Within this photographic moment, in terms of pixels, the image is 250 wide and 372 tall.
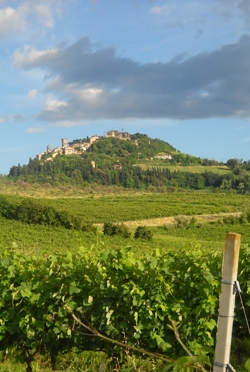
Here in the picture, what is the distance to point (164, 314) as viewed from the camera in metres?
4.50

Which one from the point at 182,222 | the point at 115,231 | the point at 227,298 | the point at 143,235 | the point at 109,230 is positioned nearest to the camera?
the point at 227,298

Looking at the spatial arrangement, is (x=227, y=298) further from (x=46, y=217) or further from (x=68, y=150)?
(x=68, y=150)

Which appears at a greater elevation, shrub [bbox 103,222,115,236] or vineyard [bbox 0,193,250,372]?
vineyard [bbox 0,193,250,372]

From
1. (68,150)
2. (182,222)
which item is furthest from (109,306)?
(68,150)

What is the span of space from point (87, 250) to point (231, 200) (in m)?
69.1

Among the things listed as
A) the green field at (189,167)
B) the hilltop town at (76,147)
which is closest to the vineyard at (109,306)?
the green field at (189,167)

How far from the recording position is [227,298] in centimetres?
186

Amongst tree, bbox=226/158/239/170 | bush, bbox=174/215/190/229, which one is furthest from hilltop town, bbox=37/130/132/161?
bush, bbox=174/215/190/229

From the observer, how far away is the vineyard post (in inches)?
72.1

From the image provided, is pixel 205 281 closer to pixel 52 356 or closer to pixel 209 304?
pixel 209 304

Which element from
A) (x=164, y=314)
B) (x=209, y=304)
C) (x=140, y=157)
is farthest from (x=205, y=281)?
(x=140, y=157)

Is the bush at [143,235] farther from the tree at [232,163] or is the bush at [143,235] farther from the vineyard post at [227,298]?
the tree at [232,163]

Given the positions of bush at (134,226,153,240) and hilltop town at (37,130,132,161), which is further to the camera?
hilltop town at (37,130,132,161)

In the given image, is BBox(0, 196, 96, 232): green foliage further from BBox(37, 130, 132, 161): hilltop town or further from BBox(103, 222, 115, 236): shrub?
BBox(37, 130, 132, 161): hilltop town
